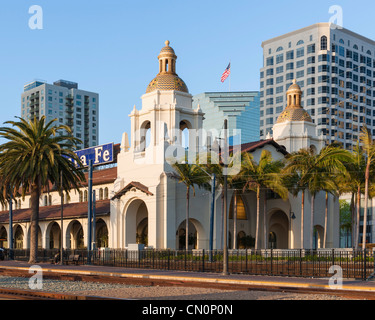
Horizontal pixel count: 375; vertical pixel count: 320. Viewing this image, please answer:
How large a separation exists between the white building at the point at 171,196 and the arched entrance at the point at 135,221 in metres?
0.01

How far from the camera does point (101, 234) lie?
7138 cm

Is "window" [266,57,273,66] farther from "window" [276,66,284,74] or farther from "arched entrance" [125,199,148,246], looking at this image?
"arched entrance" [125,199,148,246]

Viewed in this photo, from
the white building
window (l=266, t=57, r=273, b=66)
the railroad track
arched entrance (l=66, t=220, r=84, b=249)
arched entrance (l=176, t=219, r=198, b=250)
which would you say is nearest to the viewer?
the railroad track

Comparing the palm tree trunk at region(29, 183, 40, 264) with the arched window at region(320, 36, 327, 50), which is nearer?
the palm tree trunk at region(29, 183, 40, 264)

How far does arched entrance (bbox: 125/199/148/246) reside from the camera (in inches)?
2430

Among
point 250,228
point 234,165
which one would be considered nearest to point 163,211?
point 234,165

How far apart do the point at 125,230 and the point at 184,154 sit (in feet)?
34.3

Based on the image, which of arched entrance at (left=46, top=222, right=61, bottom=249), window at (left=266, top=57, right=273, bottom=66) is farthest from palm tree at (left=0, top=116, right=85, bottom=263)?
window at (left=266, top=57, right=273, bottom=66)

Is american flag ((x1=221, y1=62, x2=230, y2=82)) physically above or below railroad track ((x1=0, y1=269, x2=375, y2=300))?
above

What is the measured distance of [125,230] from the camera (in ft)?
202

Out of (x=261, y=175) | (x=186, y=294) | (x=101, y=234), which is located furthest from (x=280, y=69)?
(x=186, y=294)

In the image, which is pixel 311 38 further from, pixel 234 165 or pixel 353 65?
pixel 234 165

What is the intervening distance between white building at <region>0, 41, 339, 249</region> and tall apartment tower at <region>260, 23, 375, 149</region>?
247 ft

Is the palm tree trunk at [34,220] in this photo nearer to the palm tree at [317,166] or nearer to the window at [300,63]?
the palm tree at [317,166]
